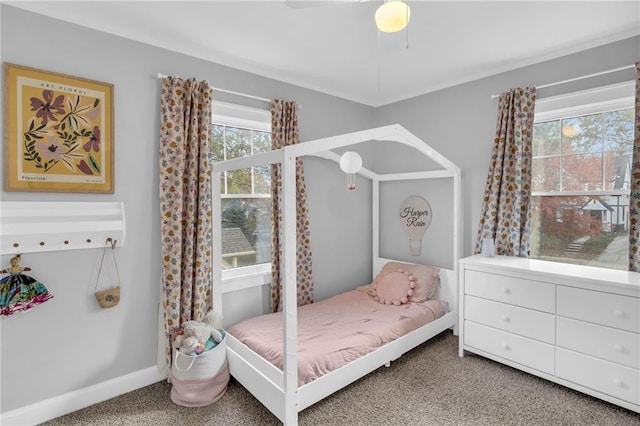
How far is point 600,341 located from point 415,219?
1.74 meters

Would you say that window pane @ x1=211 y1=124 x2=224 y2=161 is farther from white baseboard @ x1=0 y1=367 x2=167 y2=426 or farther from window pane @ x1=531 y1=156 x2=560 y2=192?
window pane @ x1=531 y1=156 x2=560 y2=192

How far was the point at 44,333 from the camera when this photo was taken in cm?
196

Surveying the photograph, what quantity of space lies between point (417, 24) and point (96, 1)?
191 cm

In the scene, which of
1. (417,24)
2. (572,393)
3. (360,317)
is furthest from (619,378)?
(417,24)

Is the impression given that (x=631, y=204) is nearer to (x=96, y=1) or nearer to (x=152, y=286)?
(x=152, y=286)

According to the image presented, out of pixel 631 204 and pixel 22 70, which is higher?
pixel 22 70

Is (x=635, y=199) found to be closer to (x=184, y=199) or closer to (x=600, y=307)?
(x=600, y=307)

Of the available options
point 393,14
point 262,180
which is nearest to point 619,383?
point 393,14

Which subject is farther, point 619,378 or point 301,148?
point 619,378

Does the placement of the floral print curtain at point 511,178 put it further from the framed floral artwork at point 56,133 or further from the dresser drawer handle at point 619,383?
the framed floral artwork at point 56,133

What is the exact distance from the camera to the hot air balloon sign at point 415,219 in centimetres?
336

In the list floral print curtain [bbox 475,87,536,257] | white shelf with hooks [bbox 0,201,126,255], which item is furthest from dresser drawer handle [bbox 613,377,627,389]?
white shelf with hooks [bbox 0,201,126,255]

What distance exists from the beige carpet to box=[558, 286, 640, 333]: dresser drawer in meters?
0.53

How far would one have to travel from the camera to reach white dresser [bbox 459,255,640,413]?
1.93m
